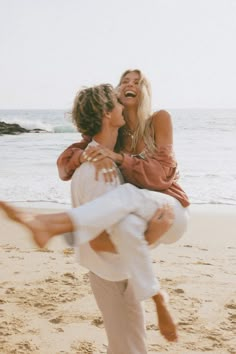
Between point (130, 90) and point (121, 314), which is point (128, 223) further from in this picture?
point (130, 90)

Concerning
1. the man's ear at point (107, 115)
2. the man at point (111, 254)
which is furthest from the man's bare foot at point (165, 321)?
the man's ear at point (107, 115)

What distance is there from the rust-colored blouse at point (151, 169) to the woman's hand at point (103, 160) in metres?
0.06

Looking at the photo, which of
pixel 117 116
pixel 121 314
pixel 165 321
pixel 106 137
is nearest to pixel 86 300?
pixel 121 314

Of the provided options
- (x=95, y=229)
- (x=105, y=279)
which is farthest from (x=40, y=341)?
(x=95, y=229)

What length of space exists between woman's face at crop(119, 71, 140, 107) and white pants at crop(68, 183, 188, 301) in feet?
1.85

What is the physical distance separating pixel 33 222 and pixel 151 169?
23.9 inches

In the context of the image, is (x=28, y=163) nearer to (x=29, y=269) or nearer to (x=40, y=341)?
(x=29, y=269)

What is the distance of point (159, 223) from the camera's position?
2.51m

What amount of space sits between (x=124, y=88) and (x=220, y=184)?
827 cm

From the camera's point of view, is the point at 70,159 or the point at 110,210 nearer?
the point at 110,210

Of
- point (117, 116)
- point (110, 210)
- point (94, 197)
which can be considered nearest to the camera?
point (110, 210)

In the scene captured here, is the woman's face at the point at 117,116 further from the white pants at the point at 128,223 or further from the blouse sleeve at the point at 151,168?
the white pants at the point at 128,223

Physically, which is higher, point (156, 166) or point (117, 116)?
point (117, 116)

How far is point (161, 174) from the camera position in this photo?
260cm
